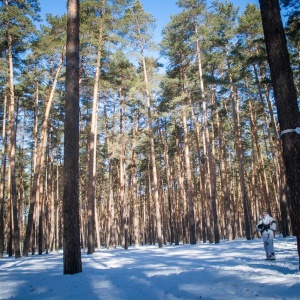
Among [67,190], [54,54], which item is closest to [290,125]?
[67,190]

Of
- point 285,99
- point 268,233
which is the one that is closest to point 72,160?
point 285,99

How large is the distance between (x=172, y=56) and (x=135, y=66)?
3.37m

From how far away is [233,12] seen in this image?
1933cm

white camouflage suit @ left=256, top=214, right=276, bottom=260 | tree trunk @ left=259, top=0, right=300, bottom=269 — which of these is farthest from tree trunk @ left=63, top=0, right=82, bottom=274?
white camouflage suit @ left=256, top=214, right=276, bottom=260

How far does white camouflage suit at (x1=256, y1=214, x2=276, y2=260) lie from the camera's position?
7.81 metres

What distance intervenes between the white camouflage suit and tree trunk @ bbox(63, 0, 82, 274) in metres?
5.73

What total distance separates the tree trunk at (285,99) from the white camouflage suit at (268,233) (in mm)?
3382

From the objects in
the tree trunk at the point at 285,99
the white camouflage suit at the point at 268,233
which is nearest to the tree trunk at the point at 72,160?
the tree trunk at the point at 285,99

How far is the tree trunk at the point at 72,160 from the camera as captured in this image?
6.35m

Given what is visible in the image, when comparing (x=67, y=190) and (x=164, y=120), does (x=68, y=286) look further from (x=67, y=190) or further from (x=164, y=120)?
(x=164, y=120)

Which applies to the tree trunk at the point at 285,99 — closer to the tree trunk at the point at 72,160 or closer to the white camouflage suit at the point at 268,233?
the white camouflage suit at the point at 268,233

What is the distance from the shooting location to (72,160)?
6805mm

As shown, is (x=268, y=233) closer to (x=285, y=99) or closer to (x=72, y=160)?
(x=285, y=99)

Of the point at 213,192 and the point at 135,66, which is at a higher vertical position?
the point at 135,66
